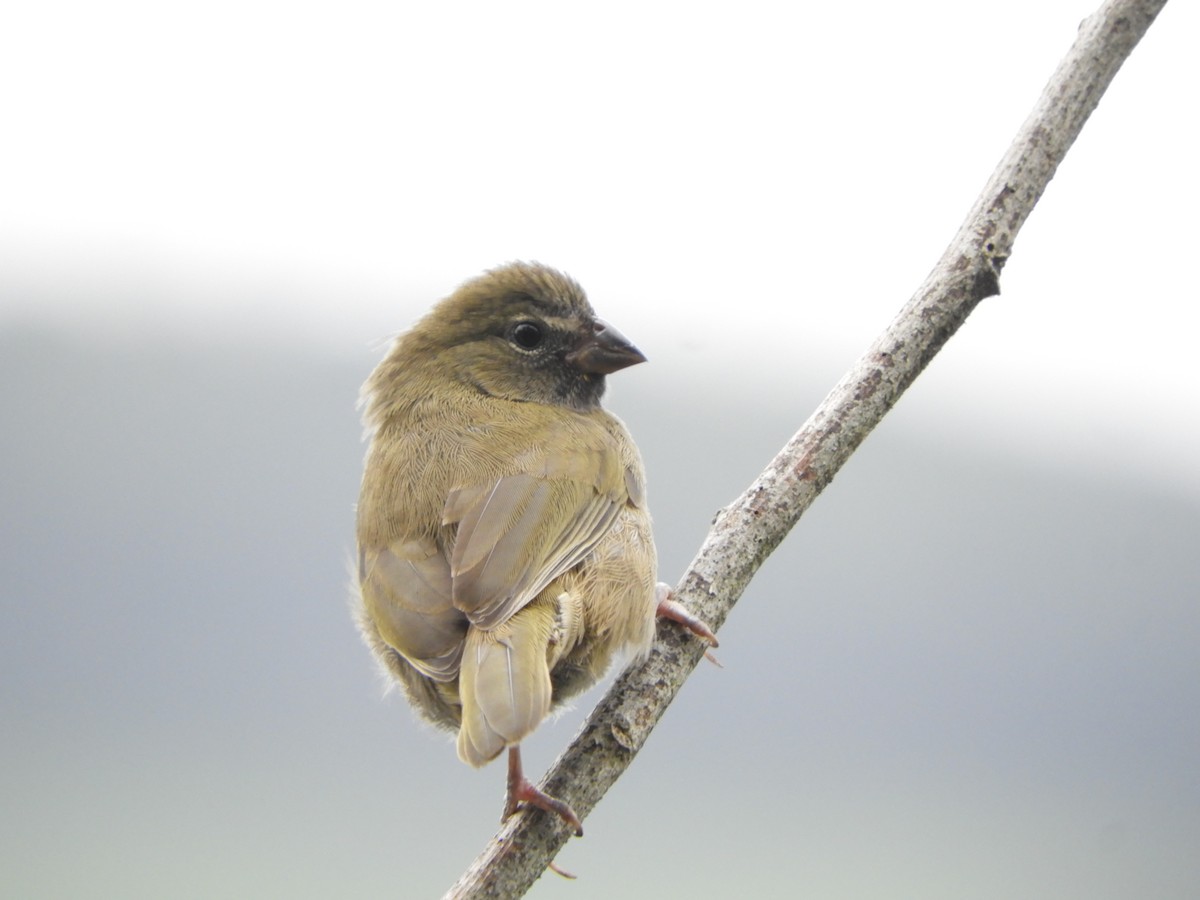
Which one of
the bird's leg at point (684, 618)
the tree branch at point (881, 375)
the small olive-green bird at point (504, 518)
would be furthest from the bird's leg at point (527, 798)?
the bird's leg at point (684, 618)

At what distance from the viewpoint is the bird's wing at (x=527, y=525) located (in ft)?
10.2

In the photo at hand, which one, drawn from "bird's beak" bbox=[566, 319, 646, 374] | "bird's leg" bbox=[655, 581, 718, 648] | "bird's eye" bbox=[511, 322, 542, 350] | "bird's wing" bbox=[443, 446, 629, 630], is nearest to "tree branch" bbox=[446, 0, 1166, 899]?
"bird's leg" bbox=[655, 581, 718, 648]

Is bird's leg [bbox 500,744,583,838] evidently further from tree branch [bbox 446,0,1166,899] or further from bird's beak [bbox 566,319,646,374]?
bird's beak [bbox 566,319,646,374]

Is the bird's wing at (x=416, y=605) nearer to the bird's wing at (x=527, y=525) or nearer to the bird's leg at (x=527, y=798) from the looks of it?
the bird's wing at (x=527, y=525)

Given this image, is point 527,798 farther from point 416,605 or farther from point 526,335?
point 526,335

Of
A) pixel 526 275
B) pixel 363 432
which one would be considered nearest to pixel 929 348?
pixel 526 275

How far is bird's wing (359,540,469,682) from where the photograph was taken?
120 inches

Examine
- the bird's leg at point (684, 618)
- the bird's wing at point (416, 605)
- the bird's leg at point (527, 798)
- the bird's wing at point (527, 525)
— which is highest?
the bird's wing at point (527, 525)

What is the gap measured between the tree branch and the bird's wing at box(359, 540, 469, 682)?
40 cm

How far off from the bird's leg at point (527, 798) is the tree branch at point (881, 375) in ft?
0.60

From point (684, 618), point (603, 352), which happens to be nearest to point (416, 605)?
point (684, 618)

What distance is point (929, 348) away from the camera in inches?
130

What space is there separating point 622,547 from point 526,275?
1214mm

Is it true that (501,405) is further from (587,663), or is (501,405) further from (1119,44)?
(1119,44)
